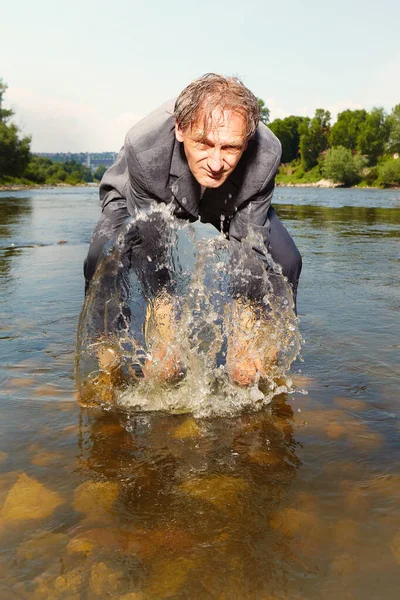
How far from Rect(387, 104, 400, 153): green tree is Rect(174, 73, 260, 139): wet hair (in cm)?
10691

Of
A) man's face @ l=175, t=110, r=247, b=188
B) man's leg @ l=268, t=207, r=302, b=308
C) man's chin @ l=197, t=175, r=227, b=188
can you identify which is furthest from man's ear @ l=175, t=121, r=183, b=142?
man's leg @ l=268, t=207, r=302, b=308

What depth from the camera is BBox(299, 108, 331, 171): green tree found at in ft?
390

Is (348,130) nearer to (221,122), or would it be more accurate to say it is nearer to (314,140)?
(314,140)

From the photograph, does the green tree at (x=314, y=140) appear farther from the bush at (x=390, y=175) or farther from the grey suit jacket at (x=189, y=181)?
the grey suit jacket at (x=189, y=181)

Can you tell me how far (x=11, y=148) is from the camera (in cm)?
7650

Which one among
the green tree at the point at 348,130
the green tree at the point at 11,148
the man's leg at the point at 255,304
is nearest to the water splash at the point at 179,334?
the man's leg at the point at 255,304

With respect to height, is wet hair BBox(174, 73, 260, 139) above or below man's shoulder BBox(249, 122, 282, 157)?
above

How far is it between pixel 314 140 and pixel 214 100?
125 metres

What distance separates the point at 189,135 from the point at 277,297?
1325mm

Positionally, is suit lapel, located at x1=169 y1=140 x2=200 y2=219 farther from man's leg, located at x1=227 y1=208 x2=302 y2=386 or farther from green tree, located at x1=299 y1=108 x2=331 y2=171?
green tree, located at x1=299 y1=108 x2=331 y2=171

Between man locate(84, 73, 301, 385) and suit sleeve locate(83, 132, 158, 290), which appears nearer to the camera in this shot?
man locate(84, 73, 301, 385)

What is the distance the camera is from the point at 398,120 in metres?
102

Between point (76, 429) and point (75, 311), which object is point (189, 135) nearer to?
point (76, 429)

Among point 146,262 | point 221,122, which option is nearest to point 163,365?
point 146,262
